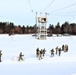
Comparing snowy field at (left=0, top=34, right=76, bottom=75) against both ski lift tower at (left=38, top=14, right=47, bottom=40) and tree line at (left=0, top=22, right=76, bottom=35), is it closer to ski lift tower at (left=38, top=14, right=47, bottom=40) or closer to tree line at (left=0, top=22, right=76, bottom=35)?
ski lift tower at (left=38, top=14, right=47, bottom=40)

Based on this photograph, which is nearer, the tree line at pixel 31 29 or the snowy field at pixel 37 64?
the snowy field at pixel 37 64

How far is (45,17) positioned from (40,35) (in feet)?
18.2

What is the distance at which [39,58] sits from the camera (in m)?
22.4

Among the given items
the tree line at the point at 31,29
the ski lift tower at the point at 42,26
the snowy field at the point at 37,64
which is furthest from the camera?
the tree line at the point at 31,29

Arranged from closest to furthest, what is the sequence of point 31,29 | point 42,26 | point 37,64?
point 37,64 → point 42,26 → point 31,29

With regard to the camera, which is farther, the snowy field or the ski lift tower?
the ski lift tower

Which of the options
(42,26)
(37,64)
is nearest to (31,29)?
(42,26)

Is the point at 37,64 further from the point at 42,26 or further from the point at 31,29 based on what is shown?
the point at 31,29

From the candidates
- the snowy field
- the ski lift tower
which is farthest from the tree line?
the snowy field

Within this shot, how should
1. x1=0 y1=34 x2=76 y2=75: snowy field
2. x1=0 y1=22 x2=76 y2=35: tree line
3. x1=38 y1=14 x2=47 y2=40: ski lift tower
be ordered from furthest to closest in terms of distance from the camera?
x1=0 y1=22 x2=76 y2=35: tree line < x1=38 y1=14 x2=47 y2=40: ski lift tower < x1=0 y1=34 x2=76 y2=75: snowy field

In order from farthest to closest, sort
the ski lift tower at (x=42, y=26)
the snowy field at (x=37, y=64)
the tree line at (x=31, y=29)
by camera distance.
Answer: the tree line at (x=31, y=29)
the ski lift tower at (x=42, y=26)
the snowy field at (x=37, y=64)

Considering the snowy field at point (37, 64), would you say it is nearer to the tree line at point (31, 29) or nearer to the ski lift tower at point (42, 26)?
the ski lift tower at point (42, 26)

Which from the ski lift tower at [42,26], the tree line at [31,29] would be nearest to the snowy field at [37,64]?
the ski lift tower at [42,26]

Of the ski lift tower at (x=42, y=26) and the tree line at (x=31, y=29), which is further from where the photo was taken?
the tree line at (x=31, y=29)
